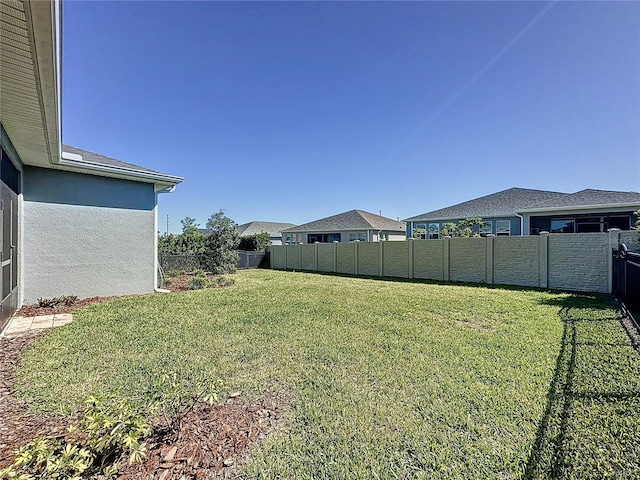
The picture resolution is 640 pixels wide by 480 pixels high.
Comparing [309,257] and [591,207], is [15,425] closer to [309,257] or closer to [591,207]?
[309,257]

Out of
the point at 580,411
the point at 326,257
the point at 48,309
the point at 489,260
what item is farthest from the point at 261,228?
the point at 580,411

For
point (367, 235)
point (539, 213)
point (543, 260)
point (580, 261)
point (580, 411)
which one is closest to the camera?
point (580, 411)

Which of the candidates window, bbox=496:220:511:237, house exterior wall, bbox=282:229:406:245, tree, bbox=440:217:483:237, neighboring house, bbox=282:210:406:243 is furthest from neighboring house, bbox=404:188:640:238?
neighboring house, bbox=282:210:406:243

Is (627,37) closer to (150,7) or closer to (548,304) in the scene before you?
(548,304)

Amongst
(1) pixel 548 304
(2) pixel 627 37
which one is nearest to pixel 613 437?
(1) pixel 548 304

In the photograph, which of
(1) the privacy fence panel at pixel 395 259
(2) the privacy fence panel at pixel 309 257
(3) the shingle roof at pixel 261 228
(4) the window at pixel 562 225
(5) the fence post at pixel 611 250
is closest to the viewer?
(5) the fence post at pixel 611 250

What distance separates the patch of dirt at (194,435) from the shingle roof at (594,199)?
17898mm

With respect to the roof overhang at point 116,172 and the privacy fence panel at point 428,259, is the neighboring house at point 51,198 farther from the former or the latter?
the privacy fence panel at point 428,259

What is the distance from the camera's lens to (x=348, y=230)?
28.3 meters

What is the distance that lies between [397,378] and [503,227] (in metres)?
19.8

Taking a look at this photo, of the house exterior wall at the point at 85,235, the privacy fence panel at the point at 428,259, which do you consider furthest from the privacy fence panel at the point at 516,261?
the house exterior wall at the point at 85,235

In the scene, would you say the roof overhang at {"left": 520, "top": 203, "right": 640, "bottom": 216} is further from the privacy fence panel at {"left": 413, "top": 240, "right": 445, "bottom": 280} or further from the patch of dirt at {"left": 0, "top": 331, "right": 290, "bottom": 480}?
the patch of dirt at {"left": 0, "top": 331, "right": 290, "bottom": 480}

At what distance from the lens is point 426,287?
1064cm

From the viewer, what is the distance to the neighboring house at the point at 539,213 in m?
14.4
